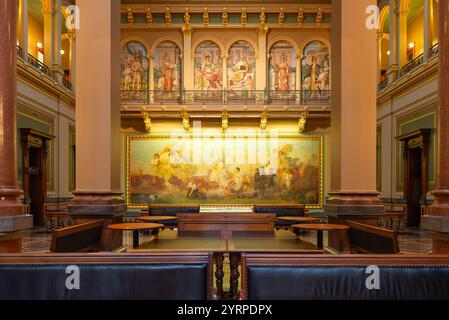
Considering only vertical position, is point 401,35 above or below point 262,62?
above

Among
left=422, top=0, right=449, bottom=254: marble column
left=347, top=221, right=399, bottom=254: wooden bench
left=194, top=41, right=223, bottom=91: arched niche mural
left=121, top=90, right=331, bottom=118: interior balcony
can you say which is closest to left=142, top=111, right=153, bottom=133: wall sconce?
left=121, top=90, right=331, bottom=118: interior balcony

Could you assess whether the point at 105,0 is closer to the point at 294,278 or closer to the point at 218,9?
the point at 294,278

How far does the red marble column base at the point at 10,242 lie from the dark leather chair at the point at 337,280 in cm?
226

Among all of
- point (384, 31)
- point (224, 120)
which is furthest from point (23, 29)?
point (384, 31)

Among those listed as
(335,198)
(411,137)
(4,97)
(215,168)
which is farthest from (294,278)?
(215,168)

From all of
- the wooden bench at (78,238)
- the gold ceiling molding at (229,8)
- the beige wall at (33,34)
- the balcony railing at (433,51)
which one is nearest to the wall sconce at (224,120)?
the gold ceiling molding at (229,8)

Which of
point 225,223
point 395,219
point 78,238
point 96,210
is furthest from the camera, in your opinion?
point 395,219

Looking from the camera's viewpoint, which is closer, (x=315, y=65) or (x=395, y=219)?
(x=395, y=219)

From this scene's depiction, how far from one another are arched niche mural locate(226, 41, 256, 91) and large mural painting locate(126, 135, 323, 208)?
2.20 metres

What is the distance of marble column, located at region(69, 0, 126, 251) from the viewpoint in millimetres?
5719

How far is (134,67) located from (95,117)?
10659 millimetres

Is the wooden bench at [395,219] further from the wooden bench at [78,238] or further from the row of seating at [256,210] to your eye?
the wooden bench at [78,238]

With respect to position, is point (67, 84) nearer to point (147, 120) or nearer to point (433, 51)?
point (147, 120)

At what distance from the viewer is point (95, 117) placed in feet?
18.9
